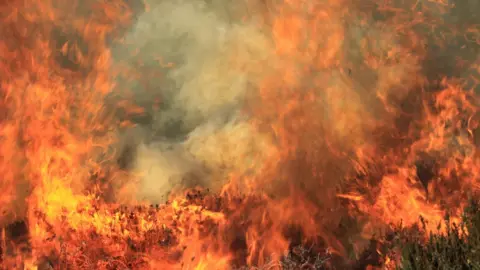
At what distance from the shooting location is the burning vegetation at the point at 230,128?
349 inches

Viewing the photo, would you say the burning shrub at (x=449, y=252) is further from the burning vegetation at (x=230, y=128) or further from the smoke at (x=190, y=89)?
the smoke at (x=190, y=89)

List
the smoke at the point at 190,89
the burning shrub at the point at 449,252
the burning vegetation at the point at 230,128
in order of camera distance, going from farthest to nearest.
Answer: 1. the smoke at the point at 190,89
2. the burning vegetation at the point at 230,128
3. the burning shrub at the point at 449,252

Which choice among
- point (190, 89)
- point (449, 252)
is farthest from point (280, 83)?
point (449, 252)

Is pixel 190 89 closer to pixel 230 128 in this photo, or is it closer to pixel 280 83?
pixel 230 128

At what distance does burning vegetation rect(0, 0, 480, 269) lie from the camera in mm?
8859

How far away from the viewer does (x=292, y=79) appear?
9.90 m

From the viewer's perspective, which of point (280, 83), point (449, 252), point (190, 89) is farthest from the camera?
point (190, 89)

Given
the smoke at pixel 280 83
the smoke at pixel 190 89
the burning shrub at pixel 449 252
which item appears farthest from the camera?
the smoke at pixel 190 89

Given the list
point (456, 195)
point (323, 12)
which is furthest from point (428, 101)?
point (323, 12)

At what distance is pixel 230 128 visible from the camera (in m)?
9.98

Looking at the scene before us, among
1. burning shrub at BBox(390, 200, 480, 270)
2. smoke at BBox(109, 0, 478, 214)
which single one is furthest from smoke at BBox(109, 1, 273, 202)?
burning shrub at BBox(390, 200, 480, 270)

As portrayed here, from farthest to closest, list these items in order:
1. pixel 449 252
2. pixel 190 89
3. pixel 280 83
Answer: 1. pixel 190 89
2. pixel 280 83
3. pixel 449 252

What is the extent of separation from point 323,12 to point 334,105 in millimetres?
2095

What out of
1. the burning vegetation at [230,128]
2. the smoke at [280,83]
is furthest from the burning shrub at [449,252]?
the smoke at [280,83]
